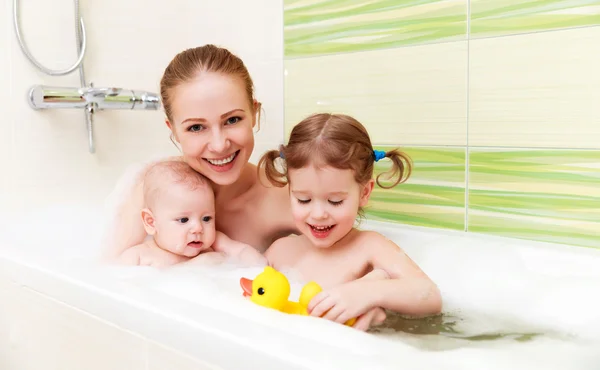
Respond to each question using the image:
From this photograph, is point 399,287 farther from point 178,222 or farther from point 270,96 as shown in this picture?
point 270,96

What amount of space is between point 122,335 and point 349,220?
0.49m

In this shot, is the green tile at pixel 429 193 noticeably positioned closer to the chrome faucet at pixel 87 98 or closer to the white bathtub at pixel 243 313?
the white bathtub at pixel 243 313

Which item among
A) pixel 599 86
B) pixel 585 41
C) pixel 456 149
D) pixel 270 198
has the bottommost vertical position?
pixel 270 198

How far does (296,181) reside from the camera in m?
1.28

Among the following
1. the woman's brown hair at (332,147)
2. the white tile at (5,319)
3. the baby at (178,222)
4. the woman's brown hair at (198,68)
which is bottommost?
the white tile at (5,319)

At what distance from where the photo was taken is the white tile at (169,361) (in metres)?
0.93

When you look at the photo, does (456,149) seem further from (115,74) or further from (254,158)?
(115,74)

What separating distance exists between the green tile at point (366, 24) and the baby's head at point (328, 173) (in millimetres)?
596

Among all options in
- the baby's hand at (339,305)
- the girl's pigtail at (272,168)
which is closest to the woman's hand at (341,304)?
the baby's hand at (339,305)

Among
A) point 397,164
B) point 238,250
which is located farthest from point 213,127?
point 397,164

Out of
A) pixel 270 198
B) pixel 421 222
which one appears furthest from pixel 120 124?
pixel 421 222

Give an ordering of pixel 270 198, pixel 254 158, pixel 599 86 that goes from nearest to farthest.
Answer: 1. pixel 599 86
2. pixel 270 198
3. pixel 254 158

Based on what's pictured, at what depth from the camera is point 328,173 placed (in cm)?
124

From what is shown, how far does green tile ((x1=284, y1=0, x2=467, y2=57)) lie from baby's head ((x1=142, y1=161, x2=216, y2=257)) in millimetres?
738
